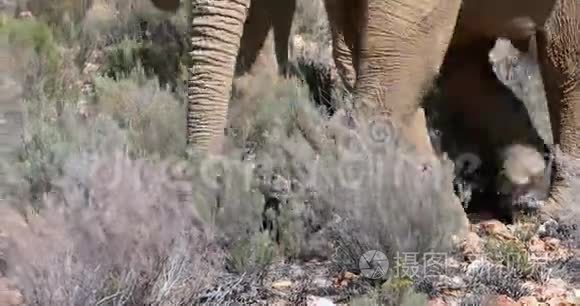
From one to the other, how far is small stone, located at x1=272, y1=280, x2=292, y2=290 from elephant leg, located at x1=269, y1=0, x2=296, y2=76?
3680mm

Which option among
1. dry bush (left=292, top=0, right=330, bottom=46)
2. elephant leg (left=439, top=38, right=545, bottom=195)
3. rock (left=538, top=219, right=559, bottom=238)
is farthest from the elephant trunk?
dry bush (left=292, top=0, right=330, bottom=46)

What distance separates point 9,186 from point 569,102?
341 centimetres

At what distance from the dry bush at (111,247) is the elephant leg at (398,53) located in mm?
1544

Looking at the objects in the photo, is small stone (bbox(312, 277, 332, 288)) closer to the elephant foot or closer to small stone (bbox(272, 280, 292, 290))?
small stone (bbox(272, 280, 292, 290))

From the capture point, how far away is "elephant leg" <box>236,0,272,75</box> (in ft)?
27.7

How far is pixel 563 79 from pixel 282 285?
3.07 metres

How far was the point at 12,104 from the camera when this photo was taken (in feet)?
27.0

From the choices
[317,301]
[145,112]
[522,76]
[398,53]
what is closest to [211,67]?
[398,53]

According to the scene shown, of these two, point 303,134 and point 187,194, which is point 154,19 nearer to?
point 303,134

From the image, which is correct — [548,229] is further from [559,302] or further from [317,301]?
[317,301]

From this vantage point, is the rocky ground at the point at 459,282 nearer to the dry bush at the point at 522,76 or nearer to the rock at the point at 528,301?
the rock at the point at 528,301

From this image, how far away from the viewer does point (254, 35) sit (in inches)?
335

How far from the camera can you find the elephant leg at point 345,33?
727cm

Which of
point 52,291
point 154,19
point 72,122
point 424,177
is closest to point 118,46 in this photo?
point 154,19
